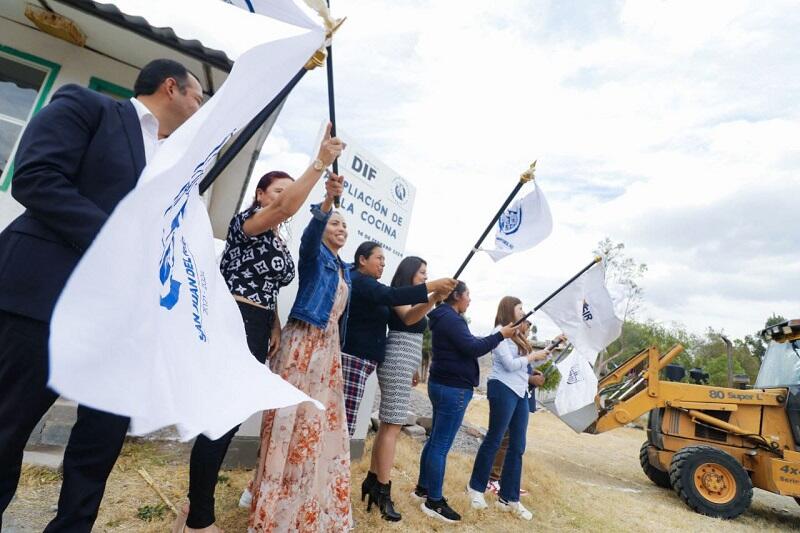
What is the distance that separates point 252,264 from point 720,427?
22.8 feet

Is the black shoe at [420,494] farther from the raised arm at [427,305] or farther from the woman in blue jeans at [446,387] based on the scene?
the raised arm at [427,305]

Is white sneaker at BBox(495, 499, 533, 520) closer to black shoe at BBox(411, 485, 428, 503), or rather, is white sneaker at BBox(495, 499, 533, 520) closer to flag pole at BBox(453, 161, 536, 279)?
black shoe at BBox(411, 485, 428, 503)

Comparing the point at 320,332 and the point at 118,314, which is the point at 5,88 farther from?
the point at 118,314

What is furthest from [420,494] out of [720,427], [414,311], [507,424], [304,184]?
[720,427]

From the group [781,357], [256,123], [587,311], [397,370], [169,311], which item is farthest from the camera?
[781,357]

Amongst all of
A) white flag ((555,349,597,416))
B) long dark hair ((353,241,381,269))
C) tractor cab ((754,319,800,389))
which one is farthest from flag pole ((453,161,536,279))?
tractor cab ((754,319,800,389))

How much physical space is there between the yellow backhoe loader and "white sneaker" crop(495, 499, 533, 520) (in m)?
2.98

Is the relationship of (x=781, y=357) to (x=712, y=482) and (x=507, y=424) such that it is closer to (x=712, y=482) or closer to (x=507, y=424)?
(x=712, y=482)

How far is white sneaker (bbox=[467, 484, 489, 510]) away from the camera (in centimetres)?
383

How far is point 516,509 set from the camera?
4.00m

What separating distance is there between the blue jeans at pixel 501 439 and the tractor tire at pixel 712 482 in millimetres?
3069

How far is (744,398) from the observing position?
6469mm

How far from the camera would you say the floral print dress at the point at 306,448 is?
7.92 ft

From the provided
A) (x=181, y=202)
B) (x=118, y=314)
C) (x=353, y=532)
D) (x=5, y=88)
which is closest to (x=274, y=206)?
(x=181, y=202)
